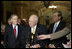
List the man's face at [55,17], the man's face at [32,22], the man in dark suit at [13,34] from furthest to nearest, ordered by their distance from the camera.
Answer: the man's face at [55,17]
the man in dark suit at [13,34]
the man's face at [32,22]

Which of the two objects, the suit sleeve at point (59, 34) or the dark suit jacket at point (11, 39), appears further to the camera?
the suit sleeve at point (59, 34)

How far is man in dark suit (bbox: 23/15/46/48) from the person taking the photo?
616 cm

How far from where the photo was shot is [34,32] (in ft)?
20.7

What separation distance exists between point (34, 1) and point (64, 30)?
1.40 meters

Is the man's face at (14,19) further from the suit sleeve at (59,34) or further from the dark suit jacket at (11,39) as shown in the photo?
the suit sleeve at (59,34)

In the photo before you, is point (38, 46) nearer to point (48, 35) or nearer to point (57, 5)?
point (48, 35)

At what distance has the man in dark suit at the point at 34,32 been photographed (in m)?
6.16

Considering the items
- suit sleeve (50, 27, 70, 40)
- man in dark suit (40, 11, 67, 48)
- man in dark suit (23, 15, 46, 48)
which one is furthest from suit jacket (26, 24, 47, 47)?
suit sleeve (50, 27, 70, 40)

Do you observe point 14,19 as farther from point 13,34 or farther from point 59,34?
point 59,34

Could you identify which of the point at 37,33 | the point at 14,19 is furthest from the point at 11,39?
the point at 37,33

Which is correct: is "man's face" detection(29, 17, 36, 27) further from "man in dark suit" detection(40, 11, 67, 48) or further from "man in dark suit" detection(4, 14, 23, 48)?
"man in dark suit" detection(40, 11, 67, 48)

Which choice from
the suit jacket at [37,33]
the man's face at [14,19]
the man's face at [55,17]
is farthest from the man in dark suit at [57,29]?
the man's face at [14,19]

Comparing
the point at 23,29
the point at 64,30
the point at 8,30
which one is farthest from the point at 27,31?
the point at 64,30

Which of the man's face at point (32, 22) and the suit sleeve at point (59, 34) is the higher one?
the man's face at point (32, 22)
